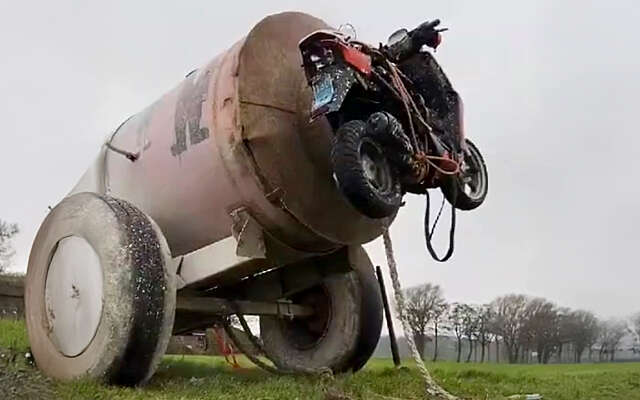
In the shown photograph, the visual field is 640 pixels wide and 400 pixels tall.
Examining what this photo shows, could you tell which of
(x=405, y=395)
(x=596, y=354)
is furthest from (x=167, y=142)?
(x=596, y=354)

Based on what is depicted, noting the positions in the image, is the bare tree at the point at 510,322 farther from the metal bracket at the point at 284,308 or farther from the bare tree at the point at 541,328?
the metal bracket at the point at 284,308

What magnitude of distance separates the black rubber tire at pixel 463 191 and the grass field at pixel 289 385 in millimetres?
1213

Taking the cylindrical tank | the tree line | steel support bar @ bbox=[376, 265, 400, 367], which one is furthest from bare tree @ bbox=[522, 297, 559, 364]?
the cylindrical tank

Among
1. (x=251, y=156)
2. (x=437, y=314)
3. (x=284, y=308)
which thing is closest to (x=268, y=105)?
(x=251, y=156)

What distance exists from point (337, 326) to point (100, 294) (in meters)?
2.41

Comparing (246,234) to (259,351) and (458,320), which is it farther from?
(458,320)

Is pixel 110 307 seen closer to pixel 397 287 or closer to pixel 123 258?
pixel 123 258

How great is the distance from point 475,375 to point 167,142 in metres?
3.08

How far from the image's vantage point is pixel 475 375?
6438 millimetres

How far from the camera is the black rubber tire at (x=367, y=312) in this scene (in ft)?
21.0

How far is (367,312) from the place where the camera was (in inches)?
254

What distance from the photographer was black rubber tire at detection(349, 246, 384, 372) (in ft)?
21.0

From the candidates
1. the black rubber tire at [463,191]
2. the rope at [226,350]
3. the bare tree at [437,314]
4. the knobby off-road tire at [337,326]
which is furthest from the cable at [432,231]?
the bare tree at [437,314]

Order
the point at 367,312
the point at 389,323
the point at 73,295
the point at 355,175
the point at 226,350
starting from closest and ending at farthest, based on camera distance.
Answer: the point at 355,175, the point at 73,295, the point at 367,312, the point at 389,323, the point at 226,350
